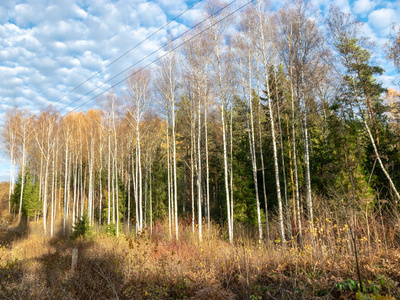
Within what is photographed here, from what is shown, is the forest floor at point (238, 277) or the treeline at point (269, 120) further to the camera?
the treeline at point (269, 120)

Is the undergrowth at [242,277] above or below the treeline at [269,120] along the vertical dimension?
below

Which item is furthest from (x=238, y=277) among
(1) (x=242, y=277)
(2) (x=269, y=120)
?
(2) (x=269, y=120)

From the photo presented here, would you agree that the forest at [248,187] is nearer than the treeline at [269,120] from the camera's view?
Yes

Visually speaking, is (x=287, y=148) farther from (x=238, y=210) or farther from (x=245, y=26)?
(x=245, y=26)

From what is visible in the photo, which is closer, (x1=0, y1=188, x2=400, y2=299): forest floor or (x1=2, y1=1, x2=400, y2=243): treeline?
(x1=0, y1=188, x2=400, y2=299): forest floor

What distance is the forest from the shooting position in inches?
171

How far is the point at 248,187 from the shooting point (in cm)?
1755

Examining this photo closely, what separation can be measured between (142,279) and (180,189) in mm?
16070

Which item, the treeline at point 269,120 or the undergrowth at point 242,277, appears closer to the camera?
the undergrowth at point 242,277

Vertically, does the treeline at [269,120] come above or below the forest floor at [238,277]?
above

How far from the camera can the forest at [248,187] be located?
14.2 ft

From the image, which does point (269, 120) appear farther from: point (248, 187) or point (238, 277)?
point (238, 277)

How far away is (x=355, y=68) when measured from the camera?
11852 millimetres

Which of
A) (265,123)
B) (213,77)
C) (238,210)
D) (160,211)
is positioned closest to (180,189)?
(160,211)
